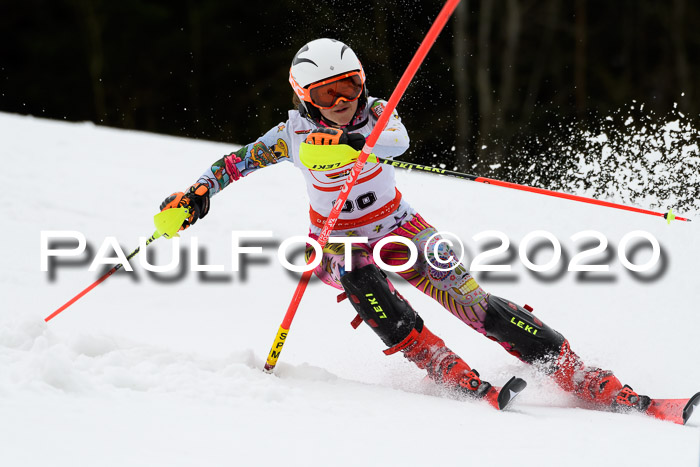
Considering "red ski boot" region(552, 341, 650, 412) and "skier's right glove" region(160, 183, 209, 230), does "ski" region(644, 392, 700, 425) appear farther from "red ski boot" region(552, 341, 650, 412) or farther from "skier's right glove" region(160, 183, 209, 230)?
"skier's right glove" region(160, 183, 209, 230)

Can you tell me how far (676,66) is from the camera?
16078mm

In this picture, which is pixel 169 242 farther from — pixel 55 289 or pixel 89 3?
pixel 89 3

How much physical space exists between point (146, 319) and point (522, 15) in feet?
43.8

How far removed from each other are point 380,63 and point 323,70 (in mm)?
9773

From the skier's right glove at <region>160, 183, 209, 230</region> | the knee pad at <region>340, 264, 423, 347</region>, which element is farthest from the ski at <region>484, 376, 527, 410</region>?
the skier's right glove at <region>160, 183, 209, 230</region>

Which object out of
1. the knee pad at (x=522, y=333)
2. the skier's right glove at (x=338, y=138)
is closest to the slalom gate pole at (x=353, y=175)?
the skier's right glove at (x=338, y=138)

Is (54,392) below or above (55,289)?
above

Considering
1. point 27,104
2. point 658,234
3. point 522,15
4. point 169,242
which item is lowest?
point 27,104

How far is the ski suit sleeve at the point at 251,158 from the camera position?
10.3 ft

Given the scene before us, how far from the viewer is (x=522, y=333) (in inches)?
115

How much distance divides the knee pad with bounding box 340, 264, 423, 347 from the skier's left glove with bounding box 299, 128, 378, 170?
1.40ft

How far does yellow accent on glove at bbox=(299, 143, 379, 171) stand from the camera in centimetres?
272

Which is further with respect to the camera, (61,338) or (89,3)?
(89,3)

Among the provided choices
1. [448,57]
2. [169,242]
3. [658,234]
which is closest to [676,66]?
[448,57]
